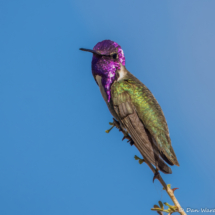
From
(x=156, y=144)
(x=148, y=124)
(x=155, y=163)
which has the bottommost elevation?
(x=155, y=163)

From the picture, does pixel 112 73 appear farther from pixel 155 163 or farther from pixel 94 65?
pixel 155 163

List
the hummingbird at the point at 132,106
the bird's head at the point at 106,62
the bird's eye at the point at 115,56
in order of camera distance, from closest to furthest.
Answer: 1. the hummingbird at the point at 132,106
2. the bird's head at the point at 106,62
3. the bird's eye at the point at 115,56

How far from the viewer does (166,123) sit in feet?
12.4

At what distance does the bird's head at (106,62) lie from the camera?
4.10m

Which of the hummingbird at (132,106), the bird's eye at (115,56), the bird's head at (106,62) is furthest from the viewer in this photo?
the bird's eye at (115,56)

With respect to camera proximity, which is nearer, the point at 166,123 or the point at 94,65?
the point at 166,123

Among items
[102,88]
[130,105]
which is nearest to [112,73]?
[102,88]

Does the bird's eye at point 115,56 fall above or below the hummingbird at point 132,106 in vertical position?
above

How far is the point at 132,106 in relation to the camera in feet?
12.7

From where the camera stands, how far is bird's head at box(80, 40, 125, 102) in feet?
13.5

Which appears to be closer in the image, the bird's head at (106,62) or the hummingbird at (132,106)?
the hummingbird at (132,106)

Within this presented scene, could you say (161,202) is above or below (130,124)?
below

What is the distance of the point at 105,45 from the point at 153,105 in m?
1.09

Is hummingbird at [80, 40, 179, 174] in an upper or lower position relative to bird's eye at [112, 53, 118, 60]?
lower
